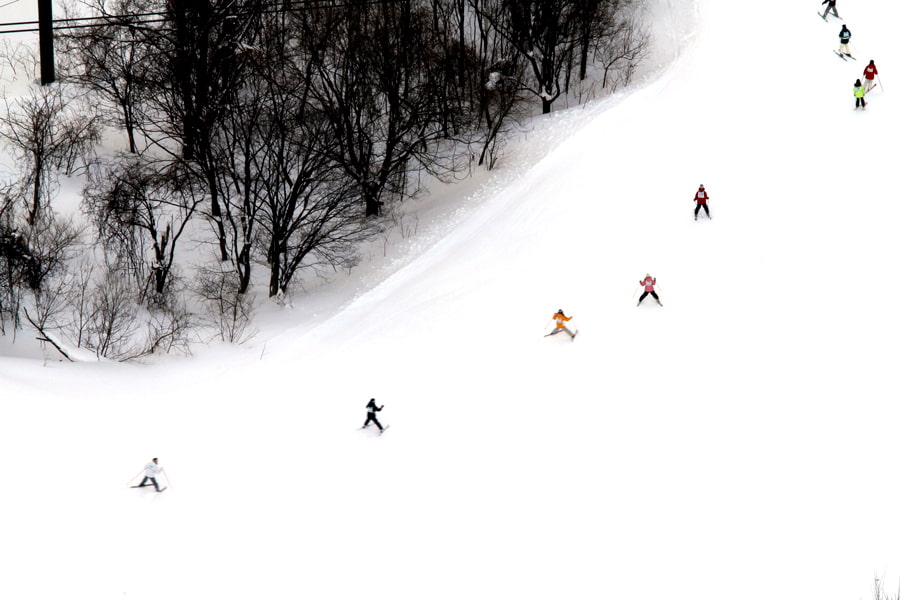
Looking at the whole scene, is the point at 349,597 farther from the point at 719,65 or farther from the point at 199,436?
the point at 719,65

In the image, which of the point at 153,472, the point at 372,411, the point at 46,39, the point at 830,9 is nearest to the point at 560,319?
the point at 372,411

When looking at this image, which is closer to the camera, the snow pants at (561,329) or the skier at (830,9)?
the snow pants at (561,329)

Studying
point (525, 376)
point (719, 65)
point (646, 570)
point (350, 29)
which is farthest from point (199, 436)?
point (719, 65)

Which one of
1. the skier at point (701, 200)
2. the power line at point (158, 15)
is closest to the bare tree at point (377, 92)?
the power line at point (158, 15)

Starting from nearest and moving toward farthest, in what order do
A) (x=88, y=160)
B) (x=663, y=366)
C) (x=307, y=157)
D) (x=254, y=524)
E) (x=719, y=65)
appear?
(x=254, y=524) < (x=663, y=366) < (x=307, y=157) < (x=88, y=160) < (x=719, y=65)

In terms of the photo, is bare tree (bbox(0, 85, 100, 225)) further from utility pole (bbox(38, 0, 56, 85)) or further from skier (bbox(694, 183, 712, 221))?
skier (bbox(694, 183, 712, 221))

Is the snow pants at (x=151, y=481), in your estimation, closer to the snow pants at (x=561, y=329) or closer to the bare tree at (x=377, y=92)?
the snow pants at (x=561, y=329)
